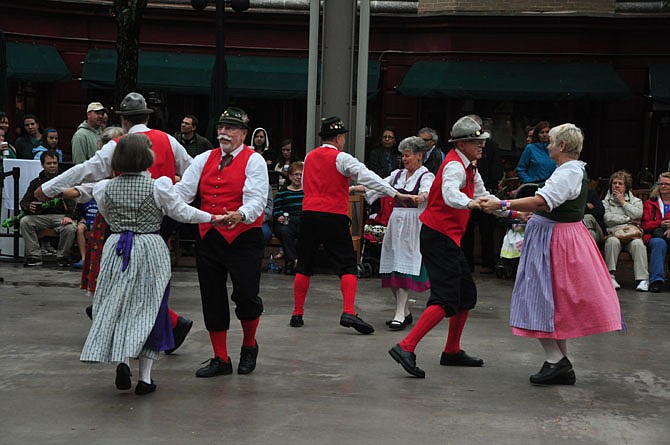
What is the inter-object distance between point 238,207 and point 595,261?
7.97 ft

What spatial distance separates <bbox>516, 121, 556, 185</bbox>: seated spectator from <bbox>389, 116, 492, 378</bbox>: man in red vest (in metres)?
5.24

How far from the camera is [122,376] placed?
263 inches

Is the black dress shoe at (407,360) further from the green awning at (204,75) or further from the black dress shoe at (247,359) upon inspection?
the green awning at (204,75)

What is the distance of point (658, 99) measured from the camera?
18953 mm

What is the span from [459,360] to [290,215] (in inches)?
216

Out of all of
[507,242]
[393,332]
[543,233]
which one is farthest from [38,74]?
[543,233]

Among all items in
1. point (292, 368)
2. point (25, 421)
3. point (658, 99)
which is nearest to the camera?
point (25, 421)

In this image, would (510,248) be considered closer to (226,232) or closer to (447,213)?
(447,213)

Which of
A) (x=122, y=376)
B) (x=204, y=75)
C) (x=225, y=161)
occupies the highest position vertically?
(x=204, y=75)

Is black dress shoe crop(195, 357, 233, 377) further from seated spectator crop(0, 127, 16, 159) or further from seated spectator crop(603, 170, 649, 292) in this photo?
seated spectator crop(0, 127, 16, 159)

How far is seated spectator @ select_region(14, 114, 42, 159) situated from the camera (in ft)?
48.3

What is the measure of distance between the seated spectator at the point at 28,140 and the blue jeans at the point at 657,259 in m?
8.22

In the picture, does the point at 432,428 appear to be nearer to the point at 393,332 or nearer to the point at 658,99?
the point at 393,332

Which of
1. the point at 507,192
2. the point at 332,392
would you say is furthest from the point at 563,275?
the point at 507,192
